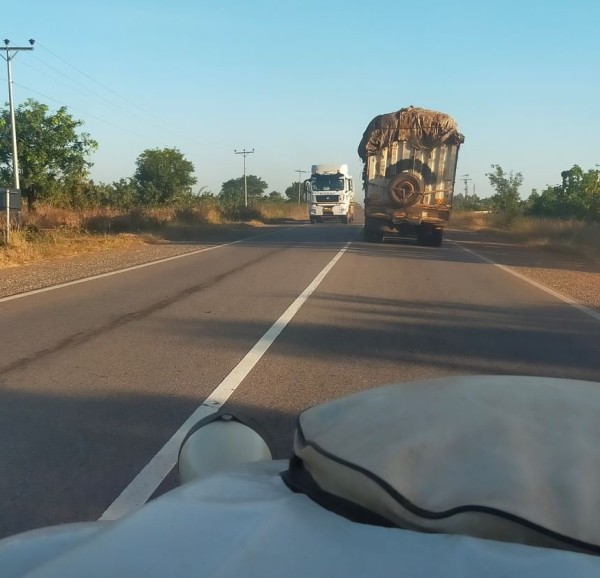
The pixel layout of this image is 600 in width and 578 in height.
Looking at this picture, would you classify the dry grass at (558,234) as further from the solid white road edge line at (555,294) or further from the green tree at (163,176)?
the green tree at (163,176)

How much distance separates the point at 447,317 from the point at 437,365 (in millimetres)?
3234

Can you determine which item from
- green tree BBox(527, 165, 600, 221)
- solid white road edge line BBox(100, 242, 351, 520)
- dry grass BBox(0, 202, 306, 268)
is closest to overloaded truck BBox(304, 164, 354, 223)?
dry grass BBox(0, 202, 306, 268)

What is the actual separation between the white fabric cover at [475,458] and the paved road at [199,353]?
2.36 m

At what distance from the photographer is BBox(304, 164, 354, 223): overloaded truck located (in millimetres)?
49969

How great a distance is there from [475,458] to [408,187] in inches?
925

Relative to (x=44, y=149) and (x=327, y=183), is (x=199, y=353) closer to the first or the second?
(x=44, y=149)

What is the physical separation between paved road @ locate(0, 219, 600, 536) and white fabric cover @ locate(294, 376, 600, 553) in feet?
7.75

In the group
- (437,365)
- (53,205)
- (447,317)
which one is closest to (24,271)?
(447,317)

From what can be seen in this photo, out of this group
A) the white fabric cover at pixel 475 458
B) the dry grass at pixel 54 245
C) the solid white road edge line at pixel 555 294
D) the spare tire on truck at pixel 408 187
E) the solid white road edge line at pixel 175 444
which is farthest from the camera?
the spare tire on truck at pixel 408 187

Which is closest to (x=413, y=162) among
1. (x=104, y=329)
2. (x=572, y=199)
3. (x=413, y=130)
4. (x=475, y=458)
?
(x=413, y=130)

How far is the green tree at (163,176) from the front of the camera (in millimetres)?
53781

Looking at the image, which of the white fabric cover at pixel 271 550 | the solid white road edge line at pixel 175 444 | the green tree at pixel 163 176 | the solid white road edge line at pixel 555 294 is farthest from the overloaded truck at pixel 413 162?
the green tree at pixel 163 176

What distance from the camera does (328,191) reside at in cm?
5034

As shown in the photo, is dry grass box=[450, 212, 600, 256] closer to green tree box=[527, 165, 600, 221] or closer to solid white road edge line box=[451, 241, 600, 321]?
green tree box=[527, 165, 600, 221]
